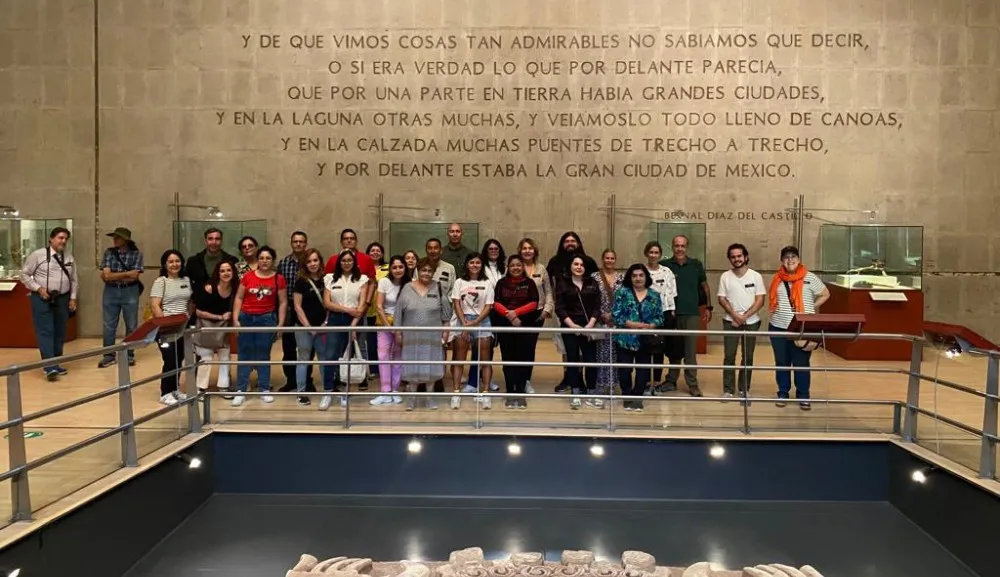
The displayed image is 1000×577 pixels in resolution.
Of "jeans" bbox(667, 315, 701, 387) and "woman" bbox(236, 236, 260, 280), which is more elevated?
"woman" bbox(236, 236, 260, 280)

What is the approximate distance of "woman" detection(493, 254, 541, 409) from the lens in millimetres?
7781

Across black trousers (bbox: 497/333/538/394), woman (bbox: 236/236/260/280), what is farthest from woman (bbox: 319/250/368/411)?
black trousers (bbox: 497/333/538/394)

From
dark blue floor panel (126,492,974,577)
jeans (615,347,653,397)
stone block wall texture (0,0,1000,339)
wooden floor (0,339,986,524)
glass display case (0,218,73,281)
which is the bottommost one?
dark blue floor panel (126,492,974,577)

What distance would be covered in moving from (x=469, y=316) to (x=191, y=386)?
252cm

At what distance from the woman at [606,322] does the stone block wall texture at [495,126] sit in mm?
4400

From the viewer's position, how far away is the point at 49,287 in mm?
9211

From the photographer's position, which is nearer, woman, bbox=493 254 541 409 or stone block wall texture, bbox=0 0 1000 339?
woman, bbox=493 254 541 409

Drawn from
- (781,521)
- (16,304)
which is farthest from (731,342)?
(16,304)

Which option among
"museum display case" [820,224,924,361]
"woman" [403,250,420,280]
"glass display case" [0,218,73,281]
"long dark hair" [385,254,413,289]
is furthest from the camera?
"glass display case" [0,218,73,281]

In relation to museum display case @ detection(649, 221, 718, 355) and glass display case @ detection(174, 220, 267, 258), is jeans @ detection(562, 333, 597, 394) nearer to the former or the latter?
museum display case @ detection(649, 221, 718, 355)

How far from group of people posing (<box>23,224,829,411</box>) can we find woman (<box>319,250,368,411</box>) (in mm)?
11

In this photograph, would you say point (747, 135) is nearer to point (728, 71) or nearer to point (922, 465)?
point (728, 71)

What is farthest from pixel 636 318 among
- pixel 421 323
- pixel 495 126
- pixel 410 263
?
pixel 495 126

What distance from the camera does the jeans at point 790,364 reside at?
743 cm
